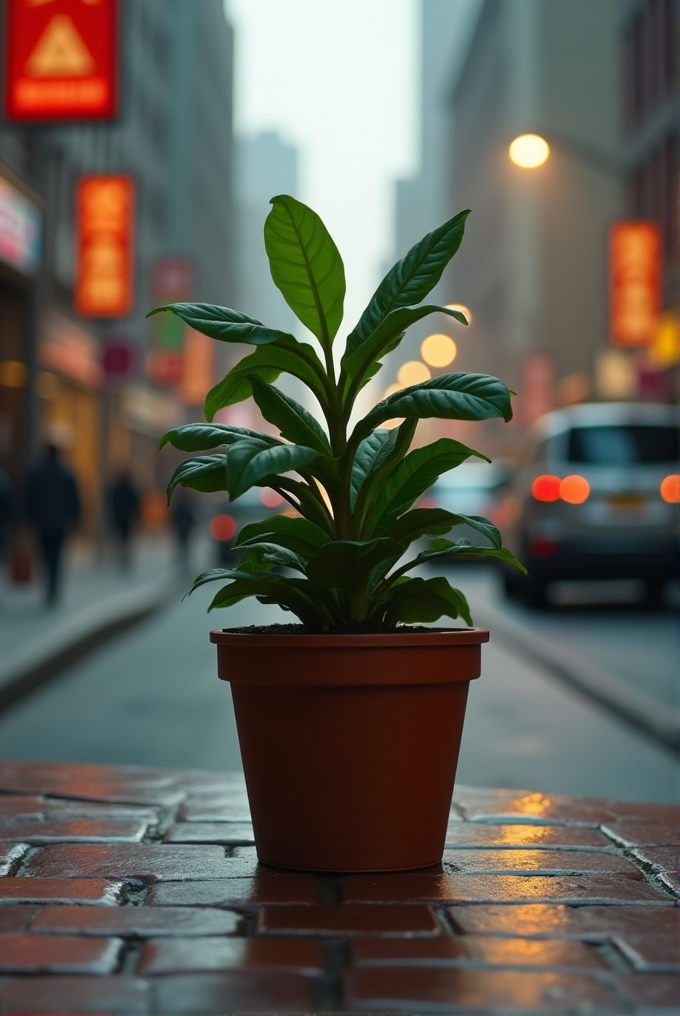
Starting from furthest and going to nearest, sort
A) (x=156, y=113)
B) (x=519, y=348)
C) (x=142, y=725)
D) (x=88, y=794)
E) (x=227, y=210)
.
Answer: (x=227, y=210) → (x=519, y=348) → (x=156, y=113) → (x=142, y=725) → (x=88, y=794)

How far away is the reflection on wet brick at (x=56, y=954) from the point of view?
9.06 ft

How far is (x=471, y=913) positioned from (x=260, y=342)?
54.5 inches

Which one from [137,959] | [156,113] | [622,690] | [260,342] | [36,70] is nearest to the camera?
[137,959]

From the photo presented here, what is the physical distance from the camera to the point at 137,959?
2.84 metres

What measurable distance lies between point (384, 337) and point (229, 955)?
61.0 inches

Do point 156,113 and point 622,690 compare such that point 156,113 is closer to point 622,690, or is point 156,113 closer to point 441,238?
point 622,690

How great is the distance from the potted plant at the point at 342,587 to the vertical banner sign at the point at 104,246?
24762mm

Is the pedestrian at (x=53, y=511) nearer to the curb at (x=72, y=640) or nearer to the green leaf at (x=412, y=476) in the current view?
the curb at (x=72, y=640)

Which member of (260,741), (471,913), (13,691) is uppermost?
(260,741)

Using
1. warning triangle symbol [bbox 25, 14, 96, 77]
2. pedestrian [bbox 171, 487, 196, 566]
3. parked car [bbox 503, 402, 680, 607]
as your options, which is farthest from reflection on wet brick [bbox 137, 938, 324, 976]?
pedestrian [bbox 171, 487, 196, 566]

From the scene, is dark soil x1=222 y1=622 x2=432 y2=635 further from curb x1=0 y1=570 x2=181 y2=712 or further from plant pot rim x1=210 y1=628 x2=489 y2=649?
curb x1=0 y1=570 x2=181 y2=712

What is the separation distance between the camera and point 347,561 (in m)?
3.59

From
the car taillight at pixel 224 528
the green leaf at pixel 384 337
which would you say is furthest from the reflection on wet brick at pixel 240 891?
the car taillight at pixel 224 528

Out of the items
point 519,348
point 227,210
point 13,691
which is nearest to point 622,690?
point 13,691
